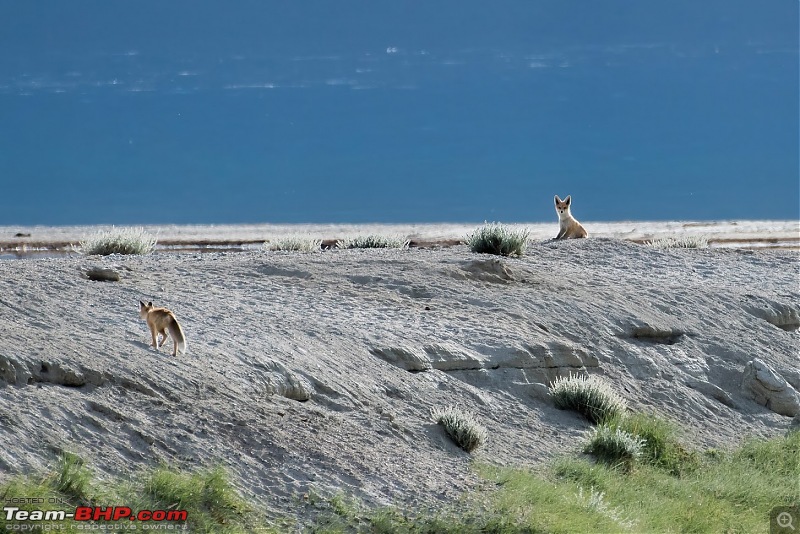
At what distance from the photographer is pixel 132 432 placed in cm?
791

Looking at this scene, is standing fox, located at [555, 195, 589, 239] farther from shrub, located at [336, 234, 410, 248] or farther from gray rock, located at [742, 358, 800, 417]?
gray rock, located at [742, 358, 800, 417]

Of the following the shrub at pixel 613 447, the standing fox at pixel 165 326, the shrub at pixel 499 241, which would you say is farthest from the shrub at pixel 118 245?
the shrub at pixel 613 447

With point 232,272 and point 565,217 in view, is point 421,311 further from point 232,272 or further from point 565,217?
point 565,217

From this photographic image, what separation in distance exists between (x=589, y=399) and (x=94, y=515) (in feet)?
17.5

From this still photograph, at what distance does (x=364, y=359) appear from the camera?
10383 mm

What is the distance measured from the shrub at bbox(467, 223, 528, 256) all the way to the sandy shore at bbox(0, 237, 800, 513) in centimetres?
28

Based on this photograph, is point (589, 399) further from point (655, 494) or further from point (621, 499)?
point (621, 499)

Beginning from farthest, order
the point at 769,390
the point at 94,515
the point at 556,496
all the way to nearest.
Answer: the point at 769,390 → the point at 556,496 → the point at 94,515

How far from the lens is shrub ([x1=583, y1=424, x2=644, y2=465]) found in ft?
32.2

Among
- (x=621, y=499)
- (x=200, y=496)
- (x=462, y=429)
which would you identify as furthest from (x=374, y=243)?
(x=200, y=496)

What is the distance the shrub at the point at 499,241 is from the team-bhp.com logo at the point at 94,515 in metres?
9.96

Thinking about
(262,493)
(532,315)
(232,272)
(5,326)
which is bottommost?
(262,493)

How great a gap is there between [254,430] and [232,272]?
5352 millimetres

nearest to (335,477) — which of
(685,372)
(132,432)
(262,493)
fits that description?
(262,493)
